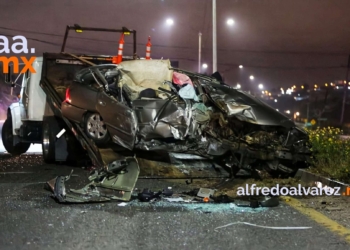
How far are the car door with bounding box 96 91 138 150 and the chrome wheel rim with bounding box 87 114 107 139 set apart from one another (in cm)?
27

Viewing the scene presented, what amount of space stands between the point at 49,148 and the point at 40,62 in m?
2.10

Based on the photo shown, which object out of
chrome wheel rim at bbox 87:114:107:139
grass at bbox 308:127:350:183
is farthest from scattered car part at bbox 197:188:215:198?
chrome wheel rim at bbox 87:114:107:139

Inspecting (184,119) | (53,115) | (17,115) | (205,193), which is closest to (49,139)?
(53,115)

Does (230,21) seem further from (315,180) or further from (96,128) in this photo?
(315,180)

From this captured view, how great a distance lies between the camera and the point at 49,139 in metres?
10.2

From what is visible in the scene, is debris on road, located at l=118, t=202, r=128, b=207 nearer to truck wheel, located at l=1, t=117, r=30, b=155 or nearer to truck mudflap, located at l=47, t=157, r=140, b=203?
truck mudflap, located at l=47, t=157, r=140, b=203

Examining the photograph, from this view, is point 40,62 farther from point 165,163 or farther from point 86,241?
point 86,241

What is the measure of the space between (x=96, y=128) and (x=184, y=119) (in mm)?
1721

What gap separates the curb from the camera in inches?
279

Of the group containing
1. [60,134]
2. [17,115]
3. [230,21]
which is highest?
[230,21]

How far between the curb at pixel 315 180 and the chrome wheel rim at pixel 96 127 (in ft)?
11.9

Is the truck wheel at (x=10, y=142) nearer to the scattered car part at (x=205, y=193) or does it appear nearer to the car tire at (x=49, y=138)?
the car tire at (x=49, y=138)

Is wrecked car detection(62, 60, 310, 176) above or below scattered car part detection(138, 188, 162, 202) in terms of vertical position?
above

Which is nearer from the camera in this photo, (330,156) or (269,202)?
(269,202)
